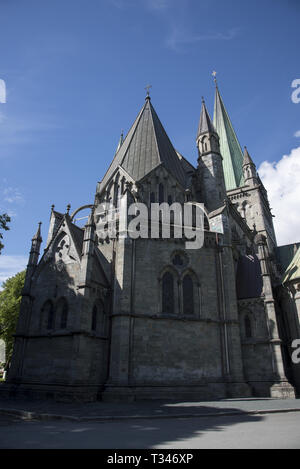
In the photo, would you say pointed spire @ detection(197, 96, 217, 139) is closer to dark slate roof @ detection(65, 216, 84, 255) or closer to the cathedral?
the cathedral

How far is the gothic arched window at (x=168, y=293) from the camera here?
20.0 m

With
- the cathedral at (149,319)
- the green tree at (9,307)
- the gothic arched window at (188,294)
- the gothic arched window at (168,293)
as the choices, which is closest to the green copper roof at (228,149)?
the cathedral at (149,319)

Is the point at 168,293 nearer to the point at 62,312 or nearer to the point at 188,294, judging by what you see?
the point at 188,294

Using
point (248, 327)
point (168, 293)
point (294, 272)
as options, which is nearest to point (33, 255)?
point (168, 293)

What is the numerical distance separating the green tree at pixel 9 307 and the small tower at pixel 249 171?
1369 inches

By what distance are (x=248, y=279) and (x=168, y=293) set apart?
7345 mm

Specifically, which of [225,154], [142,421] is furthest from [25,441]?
[225,154]

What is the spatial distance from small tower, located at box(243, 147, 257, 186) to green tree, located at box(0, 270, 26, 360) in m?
34.8

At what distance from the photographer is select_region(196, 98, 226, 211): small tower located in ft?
97.1

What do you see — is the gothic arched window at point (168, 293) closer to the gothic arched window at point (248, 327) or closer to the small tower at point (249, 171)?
the gothic arched window at point (248, 327)

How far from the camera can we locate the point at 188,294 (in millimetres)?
20891

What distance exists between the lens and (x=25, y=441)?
7324mm

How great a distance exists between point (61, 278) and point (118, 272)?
3948 millimetres
